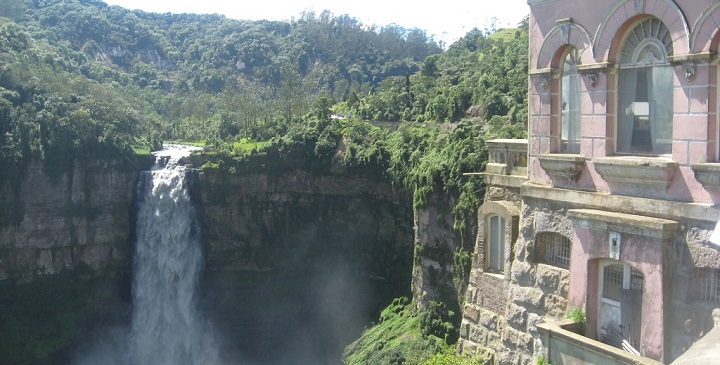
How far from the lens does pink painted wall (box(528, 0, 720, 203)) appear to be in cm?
769

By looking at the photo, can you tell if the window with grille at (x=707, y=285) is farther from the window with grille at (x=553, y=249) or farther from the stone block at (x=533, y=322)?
the stone block at (x=533, y=322)

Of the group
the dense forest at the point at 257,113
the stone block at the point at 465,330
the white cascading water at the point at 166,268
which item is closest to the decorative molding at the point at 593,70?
the stone block at the point at 465,330

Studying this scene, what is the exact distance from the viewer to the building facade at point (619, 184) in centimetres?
778

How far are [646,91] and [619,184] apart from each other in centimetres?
111

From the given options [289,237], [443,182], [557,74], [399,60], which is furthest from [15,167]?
[399,60]

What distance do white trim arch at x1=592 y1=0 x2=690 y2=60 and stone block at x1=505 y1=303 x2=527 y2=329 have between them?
3.65 m

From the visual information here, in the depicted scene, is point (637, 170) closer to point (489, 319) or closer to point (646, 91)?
point (646, 91)

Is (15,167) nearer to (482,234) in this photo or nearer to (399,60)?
(482,234)

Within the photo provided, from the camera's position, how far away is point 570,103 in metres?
9.46

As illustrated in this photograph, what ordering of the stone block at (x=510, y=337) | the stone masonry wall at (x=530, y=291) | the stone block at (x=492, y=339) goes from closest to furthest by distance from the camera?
the stone masonry wall at (x=530, y=291) → the stone block at (x=510, y=337) → the stone block at (x=492, y=339)

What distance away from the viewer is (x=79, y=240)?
33000 mm

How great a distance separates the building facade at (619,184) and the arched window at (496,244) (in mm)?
2872

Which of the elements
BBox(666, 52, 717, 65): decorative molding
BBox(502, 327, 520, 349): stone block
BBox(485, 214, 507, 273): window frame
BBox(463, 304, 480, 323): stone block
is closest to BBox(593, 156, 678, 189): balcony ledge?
BBox(666, 52, 717, 65): decorative molding

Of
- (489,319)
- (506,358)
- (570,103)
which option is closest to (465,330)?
(489,319)
